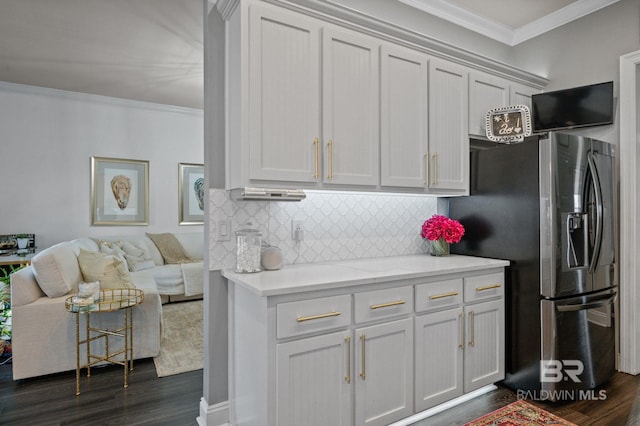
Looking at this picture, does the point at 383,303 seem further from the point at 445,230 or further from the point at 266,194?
the point at 445,230

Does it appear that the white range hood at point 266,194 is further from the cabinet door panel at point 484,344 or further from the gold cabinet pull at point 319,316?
the cabinet door panel at point 484,344

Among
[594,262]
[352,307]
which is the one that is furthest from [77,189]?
[594,262]

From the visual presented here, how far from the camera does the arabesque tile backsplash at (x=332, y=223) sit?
7.18 feet

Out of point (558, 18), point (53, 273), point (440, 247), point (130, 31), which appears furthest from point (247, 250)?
point (558, 18)

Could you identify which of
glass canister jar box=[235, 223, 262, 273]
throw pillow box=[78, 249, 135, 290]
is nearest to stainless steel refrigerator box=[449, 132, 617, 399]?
glass canister jar box=[235, 223, 262, 273]

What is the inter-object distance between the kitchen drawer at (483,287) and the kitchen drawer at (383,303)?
54 cm

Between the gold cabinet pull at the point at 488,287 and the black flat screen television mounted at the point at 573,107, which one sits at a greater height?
the black flat screen television mounted at the point at 573,107

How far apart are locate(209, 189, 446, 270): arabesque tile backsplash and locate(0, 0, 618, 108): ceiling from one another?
1.81m

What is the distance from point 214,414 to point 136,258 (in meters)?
3.32

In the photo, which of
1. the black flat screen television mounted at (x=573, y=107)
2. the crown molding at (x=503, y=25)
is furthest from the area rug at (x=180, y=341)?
the black flat screen television mounted at (x=573, y=107)

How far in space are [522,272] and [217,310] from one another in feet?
6.91

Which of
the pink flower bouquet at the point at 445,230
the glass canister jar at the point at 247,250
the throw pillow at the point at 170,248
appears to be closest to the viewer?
the glass canister jar at the point at 247,250

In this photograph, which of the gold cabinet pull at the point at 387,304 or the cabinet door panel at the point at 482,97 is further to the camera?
the cabinet door panel at the point at 482,97

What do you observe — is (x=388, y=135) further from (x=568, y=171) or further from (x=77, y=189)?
(x=77, y=189)
